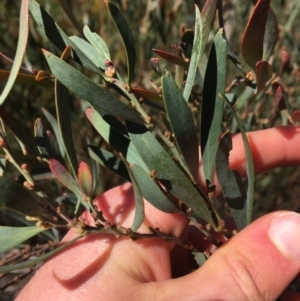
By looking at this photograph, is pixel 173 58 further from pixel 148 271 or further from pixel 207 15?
pixel 148 271

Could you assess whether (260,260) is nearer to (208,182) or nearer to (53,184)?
(208,182)

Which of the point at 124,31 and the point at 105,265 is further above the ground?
the point at 124,31

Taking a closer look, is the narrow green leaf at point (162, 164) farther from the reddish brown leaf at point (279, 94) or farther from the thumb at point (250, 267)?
the reddish brown leaf at point (279, 94)

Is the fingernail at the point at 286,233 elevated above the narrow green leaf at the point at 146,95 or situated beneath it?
situated beneath

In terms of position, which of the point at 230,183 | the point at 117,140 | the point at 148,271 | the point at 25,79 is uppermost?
the point at 25,79

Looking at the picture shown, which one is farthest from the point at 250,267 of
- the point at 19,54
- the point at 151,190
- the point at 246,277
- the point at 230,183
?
the point at 19,54

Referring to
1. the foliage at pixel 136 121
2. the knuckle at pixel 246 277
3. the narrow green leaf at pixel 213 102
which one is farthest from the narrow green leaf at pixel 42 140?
the knuckle at pixel 246 277

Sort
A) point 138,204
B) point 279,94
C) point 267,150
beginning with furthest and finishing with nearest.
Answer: point 267,150 → point 279,94 → point 138,204
